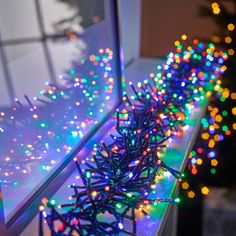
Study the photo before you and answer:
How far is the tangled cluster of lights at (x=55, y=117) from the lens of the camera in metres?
0.70

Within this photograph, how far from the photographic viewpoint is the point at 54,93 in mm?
873

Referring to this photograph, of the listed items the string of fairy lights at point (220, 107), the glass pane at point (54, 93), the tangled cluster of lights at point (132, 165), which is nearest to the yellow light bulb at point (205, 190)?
the string of fairy lights at point (220, 107)

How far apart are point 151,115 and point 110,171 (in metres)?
0.25

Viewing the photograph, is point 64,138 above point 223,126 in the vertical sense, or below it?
above

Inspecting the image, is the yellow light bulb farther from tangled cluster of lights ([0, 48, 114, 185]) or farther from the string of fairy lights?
tangled cluster of lights ([0, 48, 114, 185])

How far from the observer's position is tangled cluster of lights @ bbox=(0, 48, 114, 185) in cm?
70

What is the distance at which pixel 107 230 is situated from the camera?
706mm

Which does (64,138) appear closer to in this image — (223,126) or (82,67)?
(82,67)

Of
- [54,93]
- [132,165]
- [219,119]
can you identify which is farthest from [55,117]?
[219,119]

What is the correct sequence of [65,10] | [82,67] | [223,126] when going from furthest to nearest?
[223,126]
[82,67]
[65,10]

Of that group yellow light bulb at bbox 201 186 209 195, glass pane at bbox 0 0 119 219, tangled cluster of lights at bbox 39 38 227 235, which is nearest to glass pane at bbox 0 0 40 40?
glass pane at bbox 0 0 119 219

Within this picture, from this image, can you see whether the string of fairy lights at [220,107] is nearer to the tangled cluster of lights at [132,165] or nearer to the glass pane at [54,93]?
the tangled cluster of lights at [132,165]

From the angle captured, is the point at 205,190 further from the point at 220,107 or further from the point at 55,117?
the point at 55,117

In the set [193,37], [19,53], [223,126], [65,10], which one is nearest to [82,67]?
[65,10]
